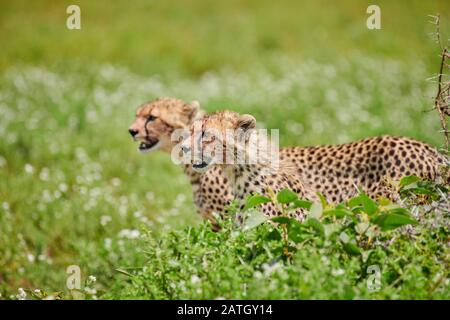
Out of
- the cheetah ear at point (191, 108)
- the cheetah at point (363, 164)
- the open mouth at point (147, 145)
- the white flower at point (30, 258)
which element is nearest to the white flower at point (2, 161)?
the open mouth at point (147, 145)

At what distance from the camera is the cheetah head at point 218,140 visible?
4156mm

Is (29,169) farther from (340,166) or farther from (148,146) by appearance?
(340,166)

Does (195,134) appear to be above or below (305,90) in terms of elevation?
below

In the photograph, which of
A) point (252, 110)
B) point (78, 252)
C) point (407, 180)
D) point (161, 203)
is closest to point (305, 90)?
point (252, 110)

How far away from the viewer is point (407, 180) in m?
3.50

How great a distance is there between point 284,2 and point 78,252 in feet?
32.9

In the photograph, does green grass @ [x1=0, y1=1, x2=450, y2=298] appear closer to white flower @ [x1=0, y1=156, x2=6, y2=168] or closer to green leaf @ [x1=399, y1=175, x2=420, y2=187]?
white flower @ [x1=0, y1=156, x2=6, y2=168]

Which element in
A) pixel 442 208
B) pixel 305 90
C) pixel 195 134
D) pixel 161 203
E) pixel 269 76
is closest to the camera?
pixel 442 208

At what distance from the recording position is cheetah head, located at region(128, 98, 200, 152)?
17.7ft

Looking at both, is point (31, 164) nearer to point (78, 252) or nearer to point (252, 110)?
point (78, 252)

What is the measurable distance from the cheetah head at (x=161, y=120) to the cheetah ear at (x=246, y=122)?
125 centimetres

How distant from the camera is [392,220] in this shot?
3.12 meters

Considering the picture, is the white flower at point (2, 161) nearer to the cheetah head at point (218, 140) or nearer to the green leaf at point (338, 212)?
the cheetah head at point (218, 140)

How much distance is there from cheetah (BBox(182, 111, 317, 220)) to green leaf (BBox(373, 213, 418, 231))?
3.38 feet
